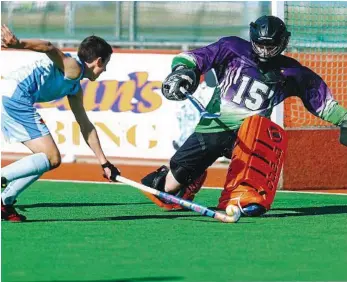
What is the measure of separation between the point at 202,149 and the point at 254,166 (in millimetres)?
425

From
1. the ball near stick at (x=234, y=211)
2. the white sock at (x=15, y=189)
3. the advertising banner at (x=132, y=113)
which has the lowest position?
the advertising banner at (x=132, y=113)

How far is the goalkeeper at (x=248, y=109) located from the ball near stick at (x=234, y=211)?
0.50 ft

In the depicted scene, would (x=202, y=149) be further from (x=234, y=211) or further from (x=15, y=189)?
(x=15, y=189)

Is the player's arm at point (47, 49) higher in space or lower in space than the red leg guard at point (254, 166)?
higher

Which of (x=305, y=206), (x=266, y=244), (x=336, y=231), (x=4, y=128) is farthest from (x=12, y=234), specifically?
(x=305, y=206)

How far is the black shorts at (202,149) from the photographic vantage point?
9289mm

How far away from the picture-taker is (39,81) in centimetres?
862

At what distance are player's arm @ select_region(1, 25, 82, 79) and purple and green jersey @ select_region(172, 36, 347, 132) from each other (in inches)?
40.2

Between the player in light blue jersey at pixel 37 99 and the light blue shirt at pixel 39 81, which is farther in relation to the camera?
the light blue shirt at pixel 39 81

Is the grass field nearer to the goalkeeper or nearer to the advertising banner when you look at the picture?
the goalkeeper

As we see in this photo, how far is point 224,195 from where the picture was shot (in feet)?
30.3

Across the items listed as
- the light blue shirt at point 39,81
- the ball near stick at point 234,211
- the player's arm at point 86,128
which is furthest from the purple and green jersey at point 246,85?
the light blue shirt at point 39,81

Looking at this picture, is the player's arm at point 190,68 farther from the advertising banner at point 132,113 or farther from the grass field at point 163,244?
the advertising banner at point 132,113

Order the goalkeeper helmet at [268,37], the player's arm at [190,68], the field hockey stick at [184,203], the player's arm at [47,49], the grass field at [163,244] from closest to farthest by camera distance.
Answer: the grass field at [163,244]
the player's arm at [47,49]
the field hockey stick at [184,203]
the player's arm at [190,68]
the goalkeeper helmet at [268,37]
